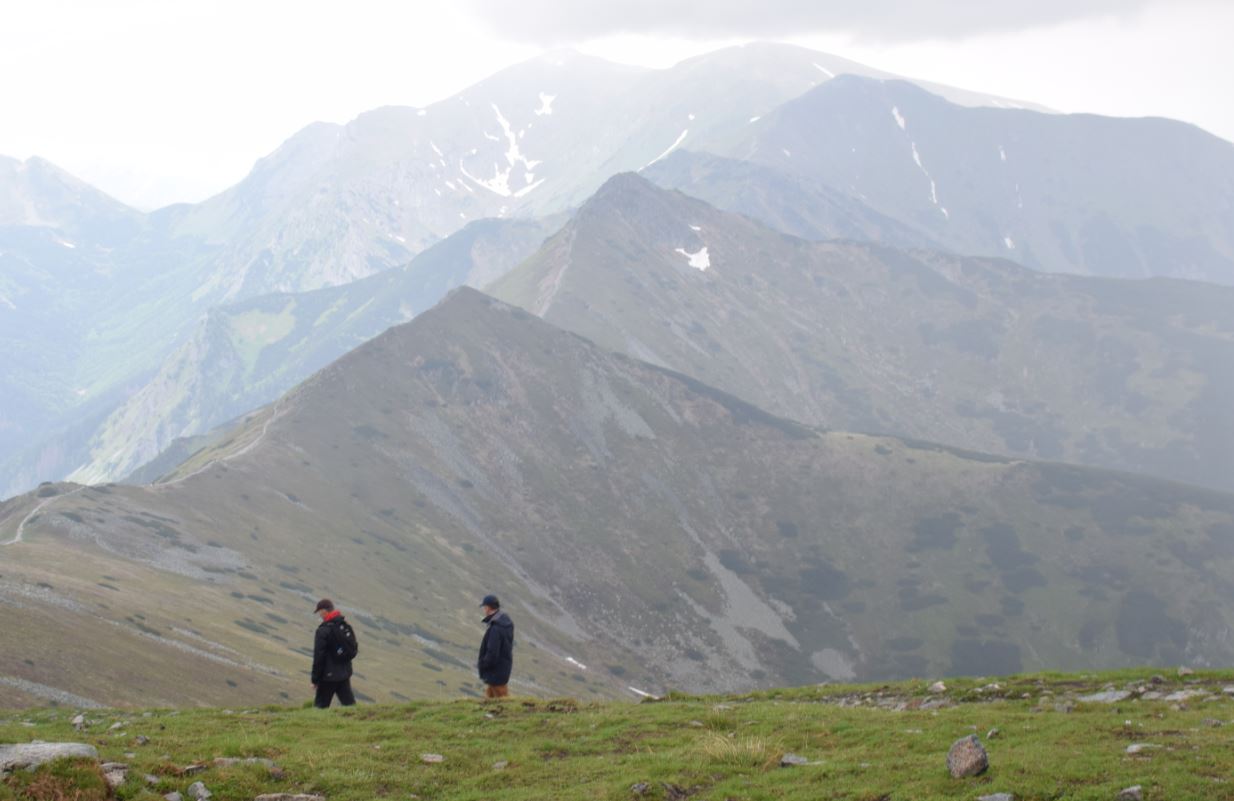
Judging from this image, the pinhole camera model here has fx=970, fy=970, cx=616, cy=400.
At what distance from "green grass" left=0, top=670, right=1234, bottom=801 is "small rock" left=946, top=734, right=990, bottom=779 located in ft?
0.79

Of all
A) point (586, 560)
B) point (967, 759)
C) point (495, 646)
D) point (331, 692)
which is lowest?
point (586, 560)

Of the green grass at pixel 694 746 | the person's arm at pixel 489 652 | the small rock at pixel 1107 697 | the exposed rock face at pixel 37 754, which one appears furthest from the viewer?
the person's arm at pixel 489 652

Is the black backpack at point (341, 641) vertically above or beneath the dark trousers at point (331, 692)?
above

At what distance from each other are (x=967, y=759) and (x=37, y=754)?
17.9 metres

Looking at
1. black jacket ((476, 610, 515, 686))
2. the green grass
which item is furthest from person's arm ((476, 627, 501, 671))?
the green grass

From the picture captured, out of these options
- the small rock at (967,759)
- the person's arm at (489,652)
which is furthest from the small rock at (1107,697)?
the person's arm at (489,652)

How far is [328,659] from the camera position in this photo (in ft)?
96.6

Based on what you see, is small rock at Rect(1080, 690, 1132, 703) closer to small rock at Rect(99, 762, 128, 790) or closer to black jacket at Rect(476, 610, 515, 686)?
black jacket at Rect(476, 610, 515, 686)

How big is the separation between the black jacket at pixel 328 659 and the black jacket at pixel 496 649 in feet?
14.0

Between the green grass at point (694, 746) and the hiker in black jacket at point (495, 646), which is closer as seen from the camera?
the green grass at point (694, 746)

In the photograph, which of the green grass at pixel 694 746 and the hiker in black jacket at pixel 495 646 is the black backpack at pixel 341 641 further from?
the hiker in black jacket at pixel 495 646

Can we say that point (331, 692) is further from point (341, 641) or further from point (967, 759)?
point (967, 759)

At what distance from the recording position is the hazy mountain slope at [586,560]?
11000 cm

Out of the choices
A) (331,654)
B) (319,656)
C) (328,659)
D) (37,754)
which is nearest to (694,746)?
(331,654)
